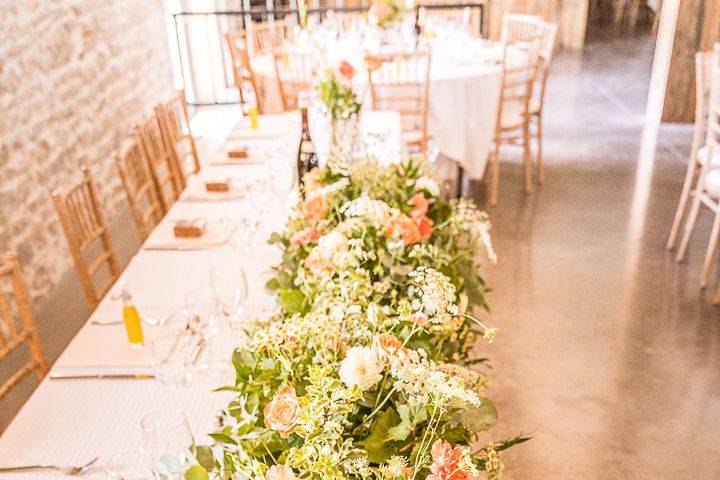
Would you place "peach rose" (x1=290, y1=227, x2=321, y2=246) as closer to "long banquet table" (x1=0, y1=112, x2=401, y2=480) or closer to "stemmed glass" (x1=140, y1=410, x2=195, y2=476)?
"long banquet table" (x1=0, y1=112, x2=401, y2=480)

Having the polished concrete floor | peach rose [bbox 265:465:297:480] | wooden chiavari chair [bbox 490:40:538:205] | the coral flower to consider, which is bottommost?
the polished concrete floor

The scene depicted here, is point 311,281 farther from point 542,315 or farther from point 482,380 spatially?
point 542,315

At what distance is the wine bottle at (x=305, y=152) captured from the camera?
2629 millimetres

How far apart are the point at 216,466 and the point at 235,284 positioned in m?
0.80

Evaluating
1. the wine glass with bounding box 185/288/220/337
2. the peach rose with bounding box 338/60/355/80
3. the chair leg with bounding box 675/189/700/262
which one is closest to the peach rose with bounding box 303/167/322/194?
the wine glass with bounding box 185/288/220/337

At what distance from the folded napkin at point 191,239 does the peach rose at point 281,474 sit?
1.58 meters

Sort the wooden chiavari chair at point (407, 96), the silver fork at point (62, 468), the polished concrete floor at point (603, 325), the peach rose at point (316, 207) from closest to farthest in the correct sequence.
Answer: the silver fork at point (62, 468) → the peach rose at point (316, 207) → the polished concrete floor at point (603, 325) → the wooden chiavari chair at point (407, 96)

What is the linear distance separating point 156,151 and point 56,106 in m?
0.89

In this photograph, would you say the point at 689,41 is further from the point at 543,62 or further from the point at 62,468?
the point at 62,468

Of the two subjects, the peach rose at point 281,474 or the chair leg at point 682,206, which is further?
the chair leg at point 682,206

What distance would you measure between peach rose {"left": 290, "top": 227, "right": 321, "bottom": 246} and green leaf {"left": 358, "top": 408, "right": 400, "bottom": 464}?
70 centimetres

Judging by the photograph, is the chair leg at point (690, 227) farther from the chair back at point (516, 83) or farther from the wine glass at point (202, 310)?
the wine glass at point (202, 310)

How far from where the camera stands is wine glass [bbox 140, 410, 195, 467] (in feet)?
4.20

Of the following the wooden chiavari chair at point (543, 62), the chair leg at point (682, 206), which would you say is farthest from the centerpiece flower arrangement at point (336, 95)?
the wooden chiavari chair at point (543, 62)
